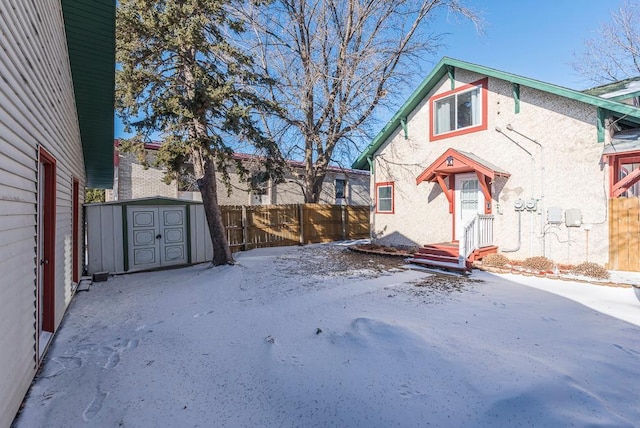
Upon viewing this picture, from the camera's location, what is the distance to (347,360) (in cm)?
313

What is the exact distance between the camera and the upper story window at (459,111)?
29.5ft

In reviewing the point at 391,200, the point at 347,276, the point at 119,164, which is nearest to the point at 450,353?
the point at 347,276

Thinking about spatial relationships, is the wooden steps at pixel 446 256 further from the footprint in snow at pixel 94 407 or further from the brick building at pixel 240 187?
the footprint in snow at pixel 94 407

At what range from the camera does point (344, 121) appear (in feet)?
46.9

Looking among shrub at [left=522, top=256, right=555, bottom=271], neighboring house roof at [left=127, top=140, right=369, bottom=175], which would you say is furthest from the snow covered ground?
neighboring house roof at [left=127, top=140, right=369, bottom=175]

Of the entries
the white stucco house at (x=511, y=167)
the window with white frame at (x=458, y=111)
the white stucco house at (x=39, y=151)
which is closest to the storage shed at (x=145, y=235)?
the white stucco house at (x=39, y=151)

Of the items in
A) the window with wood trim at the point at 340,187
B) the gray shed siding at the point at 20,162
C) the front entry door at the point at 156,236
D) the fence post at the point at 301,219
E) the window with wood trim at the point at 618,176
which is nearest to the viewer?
the gray shed siding at the point at 20,162

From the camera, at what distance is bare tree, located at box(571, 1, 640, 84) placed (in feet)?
48.9

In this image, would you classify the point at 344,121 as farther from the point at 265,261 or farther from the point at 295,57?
the point at 265,261

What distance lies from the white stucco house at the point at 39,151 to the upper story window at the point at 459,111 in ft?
29.3

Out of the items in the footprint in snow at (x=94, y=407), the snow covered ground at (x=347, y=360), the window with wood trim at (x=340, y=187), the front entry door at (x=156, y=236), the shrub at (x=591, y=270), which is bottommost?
the footprint in snow at (x=94, y=407)

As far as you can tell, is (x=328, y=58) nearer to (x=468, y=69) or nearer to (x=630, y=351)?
(x=468, y=69)

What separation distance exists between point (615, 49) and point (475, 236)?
1652cm

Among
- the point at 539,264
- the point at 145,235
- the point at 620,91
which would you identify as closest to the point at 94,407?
the point at 145,235
